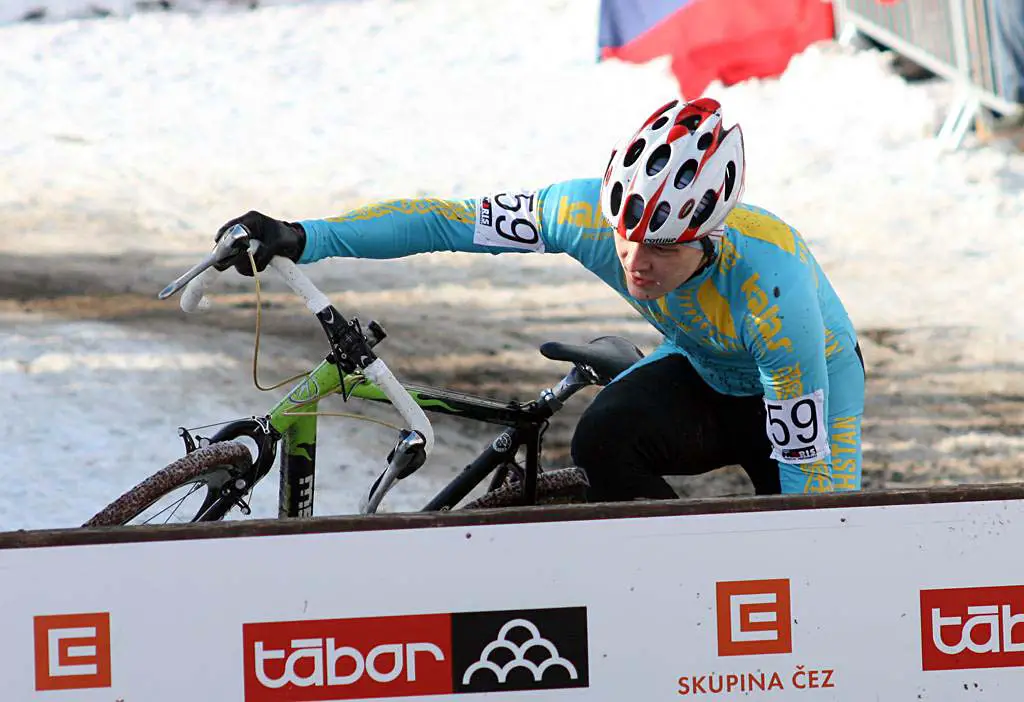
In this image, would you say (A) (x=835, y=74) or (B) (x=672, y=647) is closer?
(B) (x=672, y=647)

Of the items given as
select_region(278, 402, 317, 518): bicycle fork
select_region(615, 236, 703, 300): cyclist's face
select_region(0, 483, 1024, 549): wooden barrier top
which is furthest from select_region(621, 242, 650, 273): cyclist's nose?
select_region(278, 402, 317, 518): bicycle fork

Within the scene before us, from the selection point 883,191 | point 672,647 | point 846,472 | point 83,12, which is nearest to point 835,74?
point 883,191

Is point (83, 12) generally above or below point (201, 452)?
above

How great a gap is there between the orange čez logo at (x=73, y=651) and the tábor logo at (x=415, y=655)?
0.25 meters

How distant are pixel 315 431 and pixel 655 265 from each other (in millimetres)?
1198

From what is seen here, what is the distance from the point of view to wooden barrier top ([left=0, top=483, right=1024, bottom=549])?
198cm

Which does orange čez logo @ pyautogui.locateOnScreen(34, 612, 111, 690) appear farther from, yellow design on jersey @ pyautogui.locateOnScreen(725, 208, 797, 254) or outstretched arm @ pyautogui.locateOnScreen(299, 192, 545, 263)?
yellow design on jersey @ pyautogui.locateOnScreen(725, 208, 797, 254)

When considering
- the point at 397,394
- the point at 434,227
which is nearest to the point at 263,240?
the point at 434,227

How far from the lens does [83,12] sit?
6.92 m

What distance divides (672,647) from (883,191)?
5758mm

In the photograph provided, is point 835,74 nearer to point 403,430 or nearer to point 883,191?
point 883,191

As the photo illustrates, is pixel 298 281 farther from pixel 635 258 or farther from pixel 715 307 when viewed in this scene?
pixel 715 307

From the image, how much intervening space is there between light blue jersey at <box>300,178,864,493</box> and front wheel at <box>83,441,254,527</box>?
69 cm

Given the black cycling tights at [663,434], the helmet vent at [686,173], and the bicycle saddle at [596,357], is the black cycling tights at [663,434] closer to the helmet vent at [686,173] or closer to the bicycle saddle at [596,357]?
the bicycle saddle at [596,357]
